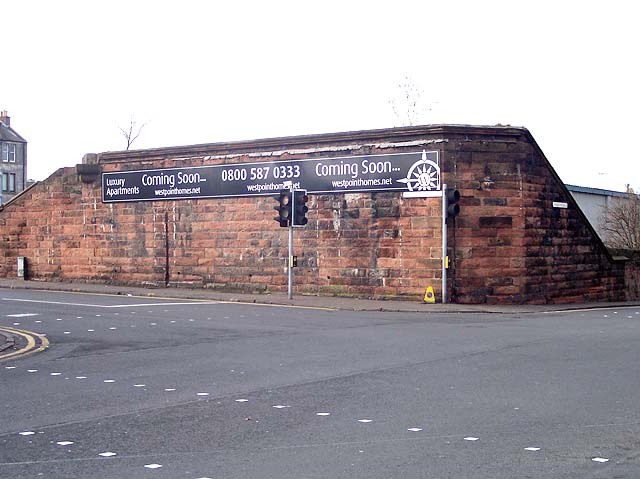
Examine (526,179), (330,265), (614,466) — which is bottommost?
(614,466)

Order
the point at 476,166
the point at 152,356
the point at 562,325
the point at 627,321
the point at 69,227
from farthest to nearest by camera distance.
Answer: the point at 69,227
the point at 476,166
the point at 627,321
the point at 562,325
the point at 152,356

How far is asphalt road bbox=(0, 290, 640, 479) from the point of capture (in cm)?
711

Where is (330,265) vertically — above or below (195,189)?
below

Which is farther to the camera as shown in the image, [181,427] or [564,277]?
[564,277]

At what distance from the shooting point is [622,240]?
46906 mm

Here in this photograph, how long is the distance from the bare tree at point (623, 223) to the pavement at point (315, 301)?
56.8 feet

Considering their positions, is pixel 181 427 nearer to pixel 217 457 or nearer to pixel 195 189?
pixel 217 457

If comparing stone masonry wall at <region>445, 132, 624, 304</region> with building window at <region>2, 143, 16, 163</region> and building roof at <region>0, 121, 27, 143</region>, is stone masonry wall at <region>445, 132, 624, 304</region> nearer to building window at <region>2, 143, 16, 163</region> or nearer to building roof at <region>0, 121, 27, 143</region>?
building roof at <region>0, 121, 27, 143</region>

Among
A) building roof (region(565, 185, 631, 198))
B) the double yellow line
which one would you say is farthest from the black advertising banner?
building roof (region(565, 185, 631, 198))

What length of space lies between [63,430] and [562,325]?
13.8 m

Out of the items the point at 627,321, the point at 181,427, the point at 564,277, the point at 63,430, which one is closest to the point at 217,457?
the point at 181,427

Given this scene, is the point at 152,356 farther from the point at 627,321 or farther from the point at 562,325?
the point at 627,321

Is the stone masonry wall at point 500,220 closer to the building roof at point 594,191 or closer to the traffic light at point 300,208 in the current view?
the traffic light at point 300,208

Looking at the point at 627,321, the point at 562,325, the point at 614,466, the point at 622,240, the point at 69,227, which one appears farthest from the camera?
the point at 622,240
